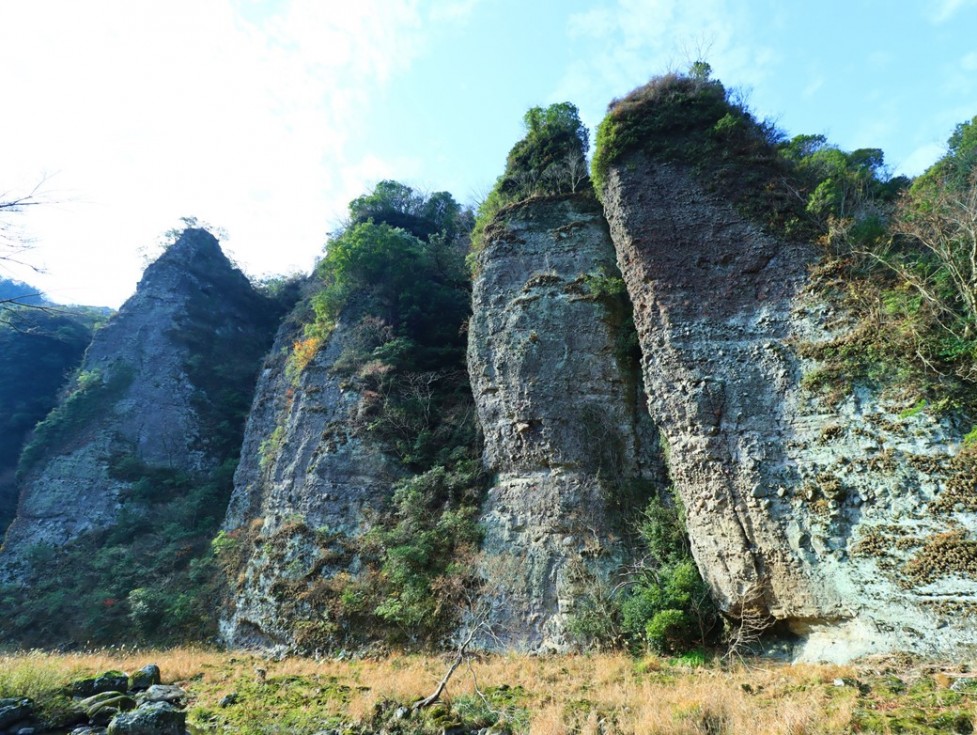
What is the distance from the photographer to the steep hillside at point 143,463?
17.3 metres

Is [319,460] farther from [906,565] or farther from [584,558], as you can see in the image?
[906,565]

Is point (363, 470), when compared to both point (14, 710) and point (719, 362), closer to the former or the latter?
point (14, 710)

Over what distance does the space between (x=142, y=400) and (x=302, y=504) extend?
14.5 m

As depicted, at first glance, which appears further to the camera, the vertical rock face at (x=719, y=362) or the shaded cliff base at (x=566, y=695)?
the vertical rock face at (x=719, y=362)

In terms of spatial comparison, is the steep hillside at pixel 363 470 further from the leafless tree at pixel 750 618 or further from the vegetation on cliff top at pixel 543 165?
the leafless tree at pixel 750 618

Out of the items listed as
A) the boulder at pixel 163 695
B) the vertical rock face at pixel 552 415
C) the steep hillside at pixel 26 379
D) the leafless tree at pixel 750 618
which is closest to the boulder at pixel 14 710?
the boulder at pixel 163 695

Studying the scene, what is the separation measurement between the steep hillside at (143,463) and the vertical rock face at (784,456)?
50.6 ft

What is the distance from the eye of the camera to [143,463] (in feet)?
75.2

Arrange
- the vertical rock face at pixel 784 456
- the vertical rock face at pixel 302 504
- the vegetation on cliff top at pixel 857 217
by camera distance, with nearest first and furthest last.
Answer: the vertical rock face at pixel 784 456
the vegetation on cliff top at pixel 857 217
the vertical rock face at pixel 302 504

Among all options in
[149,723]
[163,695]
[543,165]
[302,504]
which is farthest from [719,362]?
[163,695]

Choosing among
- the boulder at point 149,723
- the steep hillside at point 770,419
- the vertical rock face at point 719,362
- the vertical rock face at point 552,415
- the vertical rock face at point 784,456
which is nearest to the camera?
the boulder at point 149,723

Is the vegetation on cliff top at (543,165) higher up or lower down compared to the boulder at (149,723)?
higher up

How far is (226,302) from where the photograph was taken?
31484 mm

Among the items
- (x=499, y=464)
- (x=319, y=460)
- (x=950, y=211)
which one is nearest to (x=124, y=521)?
(x=319, y=460)
